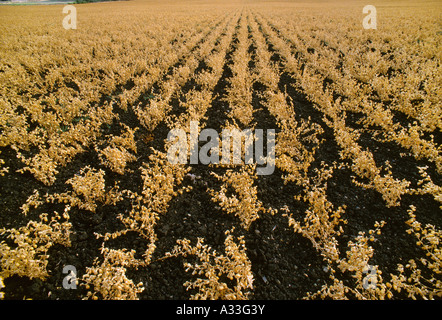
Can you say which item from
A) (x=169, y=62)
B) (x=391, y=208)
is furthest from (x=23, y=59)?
(x=391, y=208)

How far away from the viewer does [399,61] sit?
9.77 meters

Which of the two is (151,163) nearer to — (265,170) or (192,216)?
(192,216)
